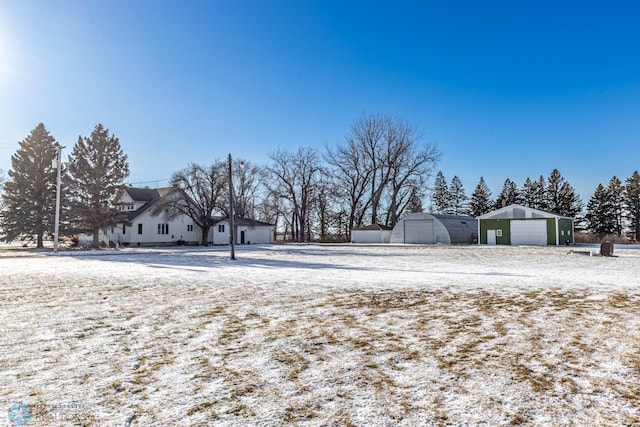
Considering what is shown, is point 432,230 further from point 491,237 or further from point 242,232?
point 242,232

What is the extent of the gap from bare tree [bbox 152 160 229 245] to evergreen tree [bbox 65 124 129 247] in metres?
5.23

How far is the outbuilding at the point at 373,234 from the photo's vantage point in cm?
4741

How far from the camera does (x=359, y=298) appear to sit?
8.38 metres

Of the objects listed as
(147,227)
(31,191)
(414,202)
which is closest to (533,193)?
(414,202)

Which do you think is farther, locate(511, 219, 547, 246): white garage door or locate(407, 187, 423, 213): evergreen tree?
locate(407, 187, 423, 213): evergreen tree

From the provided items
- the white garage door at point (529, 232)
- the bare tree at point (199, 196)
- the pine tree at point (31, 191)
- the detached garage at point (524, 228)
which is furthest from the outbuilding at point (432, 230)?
the pine tree at point (31, 191)

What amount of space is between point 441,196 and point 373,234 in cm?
2877

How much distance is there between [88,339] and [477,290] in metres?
7.76

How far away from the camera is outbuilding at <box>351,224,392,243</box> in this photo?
47.4m

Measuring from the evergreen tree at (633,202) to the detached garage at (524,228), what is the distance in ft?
74.6

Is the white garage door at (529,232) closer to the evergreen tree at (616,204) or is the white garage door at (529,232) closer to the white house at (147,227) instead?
the evergreen tree at (616,204)

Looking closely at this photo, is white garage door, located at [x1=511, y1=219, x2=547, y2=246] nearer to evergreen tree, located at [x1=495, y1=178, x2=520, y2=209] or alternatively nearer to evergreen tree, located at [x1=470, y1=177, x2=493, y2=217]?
evergreen tree, located at [x1=495, y1=178, x2=520, y2=209]

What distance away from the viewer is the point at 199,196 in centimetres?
4112

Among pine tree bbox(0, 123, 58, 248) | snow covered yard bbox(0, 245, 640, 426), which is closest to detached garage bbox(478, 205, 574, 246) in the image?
snow covered yard bbox(0, 245, 640, 426)
